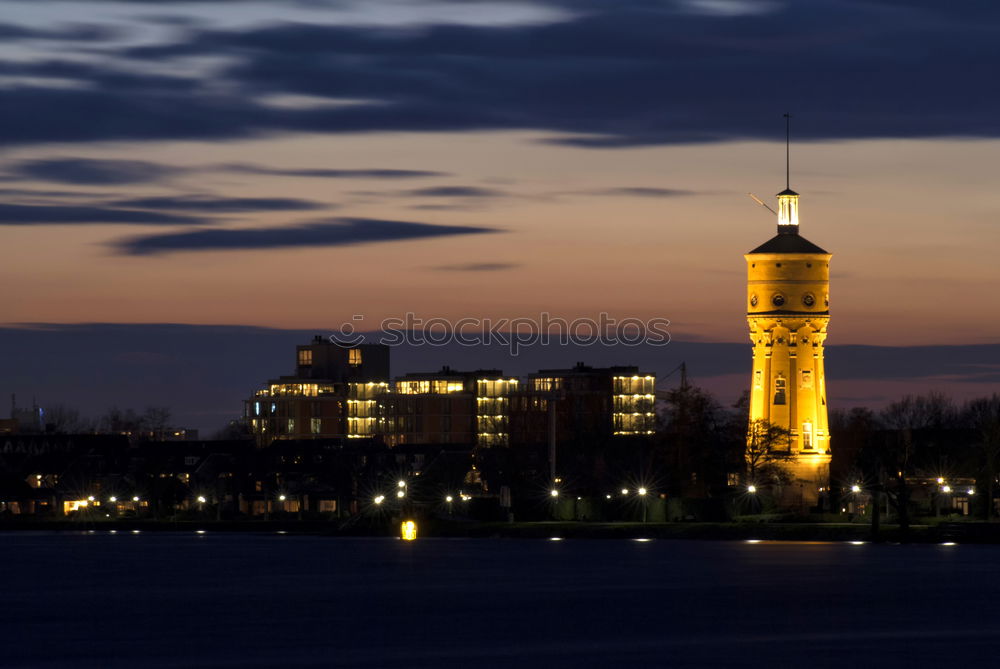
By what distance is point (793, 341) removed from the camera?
157250 mm

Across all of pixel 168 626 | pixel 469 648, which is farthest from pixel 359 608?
pixel 469 648

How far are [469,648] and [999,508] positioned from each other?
99.1 m

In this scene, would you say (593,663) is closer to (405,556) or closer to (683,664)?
(683,664)

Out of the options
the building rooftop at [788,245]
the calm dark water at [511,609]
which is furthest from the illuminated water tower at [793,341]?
the calm dark water at [511,609]

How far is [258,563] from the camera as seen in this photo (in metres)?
100

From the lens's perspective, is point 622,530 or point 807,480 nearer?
point 622,530

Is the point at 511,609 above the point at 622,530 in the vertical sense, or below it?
below

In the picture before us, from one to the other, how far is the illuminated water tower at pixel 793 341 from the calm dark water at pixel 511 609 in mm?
47201

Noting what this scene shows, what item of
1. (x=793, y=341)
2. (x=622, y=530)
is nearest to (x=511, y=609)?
(x=622, y=530)

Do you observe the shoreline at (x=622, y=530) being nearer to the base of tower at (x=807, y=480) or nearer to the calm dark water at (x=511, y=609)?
the calm dark water at (x=511, y=609)

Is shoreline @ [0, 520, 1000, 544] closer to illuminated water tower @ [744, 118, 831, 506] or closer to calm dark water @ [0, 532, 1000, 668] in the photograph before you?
calm dark water @ [0, 532, 1000, 668]

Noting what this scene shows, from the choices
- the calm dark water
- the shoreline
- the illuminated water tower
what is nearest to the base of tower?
the illuminated water tower

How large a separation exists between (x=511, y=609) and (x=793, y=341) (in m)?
92.9

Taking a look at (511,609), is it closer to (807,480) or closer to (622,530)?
(622,530)
